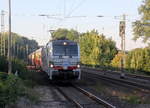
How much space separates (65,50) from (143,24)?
55.2m

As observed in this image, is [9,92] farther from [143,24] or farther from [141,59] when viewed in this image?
[143,24]

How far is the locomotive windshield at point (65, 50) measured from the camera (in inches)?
1047

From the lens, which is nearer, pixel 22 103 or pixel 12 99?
pixel 12 99

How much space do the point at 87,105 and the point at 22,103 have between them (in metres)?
2.74

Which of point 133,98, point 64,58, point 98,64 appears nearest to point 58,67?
point 64,58

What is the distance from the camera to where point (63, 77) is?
87.0ft

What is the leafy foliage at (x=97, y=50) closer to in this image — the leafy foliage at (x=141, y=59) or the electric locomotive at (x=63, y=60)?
the leafy foliage at (x=141, y=59)

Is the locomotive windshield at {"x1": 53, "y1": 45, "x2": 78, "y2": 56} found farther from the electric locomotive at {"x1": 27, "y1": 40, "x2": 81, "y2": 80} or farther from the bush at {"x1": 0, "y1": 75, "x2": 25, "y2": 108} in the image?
the bush at {"x1": 0, "y1": 75, "x2": 25, "y2": 108}

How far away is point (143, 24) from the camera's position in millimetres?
A: 79562

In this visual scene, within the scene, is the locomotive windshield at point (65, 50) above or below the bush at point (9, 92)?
above

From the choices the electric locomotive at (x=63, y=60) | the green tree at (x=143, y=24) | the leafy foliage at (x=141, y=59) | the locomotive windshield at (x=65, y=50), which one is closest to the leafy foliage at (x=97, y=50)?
the green tree at (x=143, y=24)

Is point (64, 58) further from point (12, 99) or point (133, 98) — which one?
point (12, 99)

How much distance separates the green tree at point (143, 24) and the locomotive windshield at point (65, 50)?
53023mm

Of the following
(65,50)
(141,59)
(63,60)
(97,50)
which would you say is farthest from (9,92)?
(97,50)
